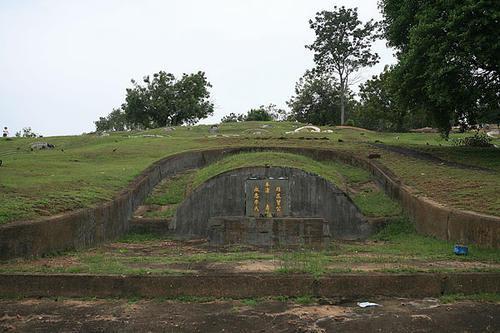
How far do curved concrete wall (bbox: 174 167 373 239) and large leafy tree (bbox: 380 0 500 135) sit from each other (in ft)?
14.3

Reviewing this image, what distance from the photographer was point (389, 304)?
21.8ft

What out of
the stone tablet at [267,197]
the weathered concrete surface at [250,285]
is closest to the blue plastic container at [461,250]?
the weathered concrete surface at [250,285]

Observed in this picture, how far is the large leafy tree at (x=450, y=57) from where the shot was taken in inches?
555

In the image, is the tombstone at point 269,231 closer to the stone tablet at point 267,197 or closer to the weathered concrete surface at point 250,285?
the stone tablet at point 267,197

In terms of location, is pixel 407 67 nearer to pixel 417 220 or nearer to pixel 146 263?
pixel 417 220

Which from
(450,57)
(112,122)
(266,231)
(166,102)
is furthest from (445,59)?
(112,122)

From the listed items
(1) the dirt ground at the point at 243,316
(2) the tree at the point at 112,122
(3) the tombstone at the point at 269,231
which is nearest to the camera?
(1) the dirt ground at the point at 243,316

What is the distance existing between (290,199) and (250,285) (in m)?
7.07

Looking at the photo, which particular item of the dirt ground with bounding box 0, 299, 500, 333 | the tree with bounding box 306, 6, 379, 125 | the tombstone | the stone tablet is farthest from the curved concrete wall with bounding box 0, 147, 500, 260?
the tree with bounding box 306, 6, 379, 125

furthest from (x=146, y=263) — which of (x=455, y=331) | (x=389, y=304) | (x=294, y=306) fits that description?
(x=455, y=331)

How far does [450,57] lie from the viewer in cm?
1483

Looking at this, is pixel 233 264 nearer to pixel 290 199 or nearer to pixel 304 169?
pixel 290 199

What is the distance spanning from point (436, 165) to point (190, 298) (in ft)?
38.0

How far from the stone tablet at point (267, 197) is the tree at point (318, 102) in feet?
111
